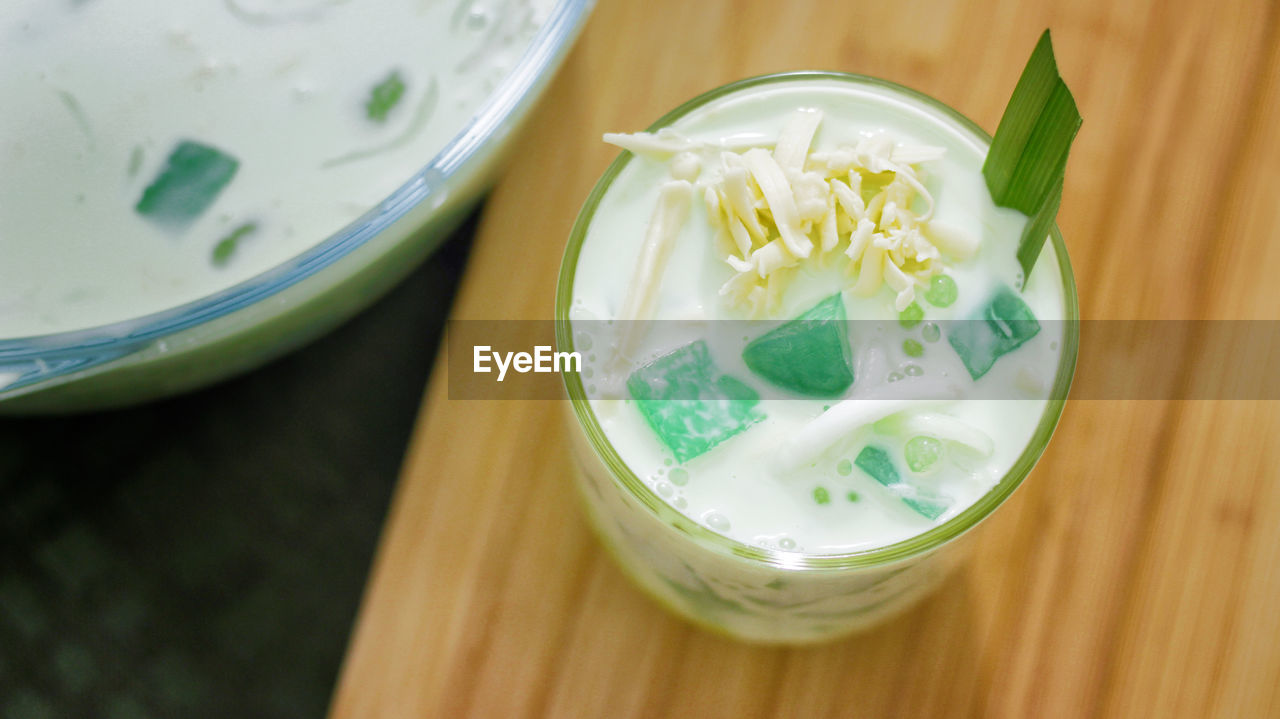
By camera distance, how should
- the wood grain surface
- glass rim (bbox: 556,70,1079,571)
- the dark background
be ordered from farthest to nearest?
the dark background, the wood grain surface, glass rim (bbox: 556,70,1079,571)

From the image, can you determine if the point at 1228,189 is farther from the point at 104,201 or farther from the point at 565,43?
the point at 104,201

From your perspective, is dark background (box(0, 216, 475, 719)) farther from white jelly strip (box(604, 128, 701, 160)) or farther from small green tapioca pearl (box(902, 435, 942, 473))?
small green tapioca pearl (box(902, 435, 942, 473))

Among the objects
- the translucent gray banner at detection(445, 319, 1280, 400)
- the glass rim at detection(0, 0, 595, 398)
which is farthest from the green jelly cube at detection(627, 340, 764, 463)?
the glass rim at detection(0, 0, 595, 398)

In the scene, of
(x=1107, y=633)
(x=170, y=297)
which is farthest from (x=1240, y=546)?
(x=170, y=297)

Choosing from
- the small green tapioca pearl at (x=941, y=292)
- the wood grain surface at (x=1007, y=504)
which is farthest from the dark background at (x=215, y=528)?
the small green tapioca pearl at (x=941, y=292)

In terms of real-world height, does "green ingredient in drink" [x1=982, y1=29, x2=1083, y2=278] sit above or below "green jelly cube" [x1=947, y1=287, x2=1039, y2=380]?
above

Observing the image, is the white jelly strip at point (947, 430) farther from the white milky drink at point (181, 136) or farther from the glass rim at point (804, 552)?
the white milky drink at point (181, 136)
